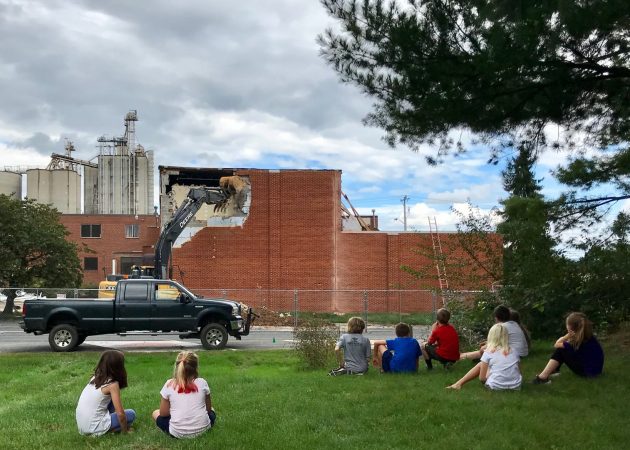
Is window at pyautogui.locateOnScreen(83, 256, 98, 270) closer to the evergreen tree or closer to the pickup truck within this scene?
the pickup truck

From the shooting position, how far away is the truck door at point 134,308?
18484 mm

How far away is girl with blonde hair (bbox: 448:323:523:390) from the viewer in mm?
8516

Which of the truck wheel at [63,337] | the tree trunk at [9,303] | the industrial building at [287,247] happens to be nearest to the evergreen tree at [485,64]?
the truck wheel at [63,337]

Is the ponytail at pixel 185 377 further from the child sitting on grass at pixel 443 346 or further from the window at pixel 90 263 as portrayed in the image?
the window at pixel 90 263

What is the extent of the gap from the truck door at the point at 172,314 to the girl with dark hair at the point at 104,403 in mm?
12013

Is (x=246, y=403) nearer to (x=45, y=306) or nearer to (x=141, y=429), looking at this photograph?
(x=141, y=429)

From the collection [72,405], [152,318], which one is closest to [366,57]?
[72,405]

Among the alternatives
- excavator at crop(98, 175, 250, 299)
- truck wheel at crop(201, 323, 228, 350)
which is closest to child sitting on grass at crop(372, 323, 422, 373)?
truck wheel at crop(201, 323, 228, 350)

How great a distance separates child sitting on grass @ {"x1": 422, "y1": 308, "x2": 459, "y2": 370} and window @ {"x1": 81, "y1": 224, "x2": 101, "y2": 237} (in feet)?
173

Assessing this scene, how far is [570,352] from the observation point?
9.25 m

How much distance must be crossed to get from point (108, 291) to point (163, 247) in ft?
13.7

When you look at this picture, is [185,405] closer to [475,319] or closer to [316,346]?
[316,346]

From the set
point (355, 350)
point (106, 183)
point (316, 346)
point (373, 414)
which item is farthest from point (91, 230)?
point (373, 414)

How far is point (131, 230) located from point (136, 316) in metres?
42.7
